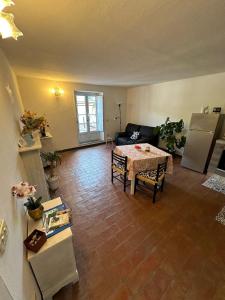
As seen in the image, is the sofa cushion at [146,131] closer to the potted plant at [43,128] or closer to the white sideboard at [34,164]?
the potted plant at [43,128]

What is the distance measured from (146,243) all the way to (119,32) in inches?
101

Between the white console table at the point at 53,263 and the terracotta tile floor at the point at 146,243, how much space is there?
160 millimetres

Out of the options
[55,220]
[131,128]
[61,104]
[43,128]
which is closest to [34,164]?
[55,220]

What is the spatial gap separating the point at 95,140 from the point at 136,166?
3845 millimetres

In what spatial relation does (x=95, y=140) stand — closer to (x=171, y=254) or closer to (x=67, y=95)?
(x=67, y=95)

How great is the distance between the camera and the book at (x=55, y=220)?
3.88 ft

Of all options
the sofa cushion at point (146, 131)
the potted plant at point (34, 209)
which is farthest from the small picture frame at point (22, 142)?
the sofa cushion at point (146, 131)

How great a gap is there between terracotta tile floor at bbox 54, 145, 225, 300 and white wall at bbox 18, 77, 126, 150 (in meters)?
2.43

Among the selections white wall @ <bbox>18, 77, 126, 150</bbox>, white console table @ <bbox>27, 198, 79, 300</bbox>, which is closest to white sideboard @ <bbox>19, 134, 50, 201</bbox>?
white console table @ <bbox>27, 198, 79, 300</bbox>

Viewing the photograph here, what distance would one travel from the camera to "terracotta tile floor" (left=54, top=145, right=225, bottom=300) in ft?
4.25

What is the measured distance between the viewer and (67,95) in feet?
15.1

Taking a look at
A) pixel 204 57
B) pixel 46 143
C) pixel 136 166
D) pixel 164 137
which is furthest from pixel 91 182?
pixel 204 57

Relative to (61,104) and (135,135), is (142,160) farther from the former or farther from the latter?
(61,104)

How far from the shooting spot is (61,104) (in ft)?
14.9
